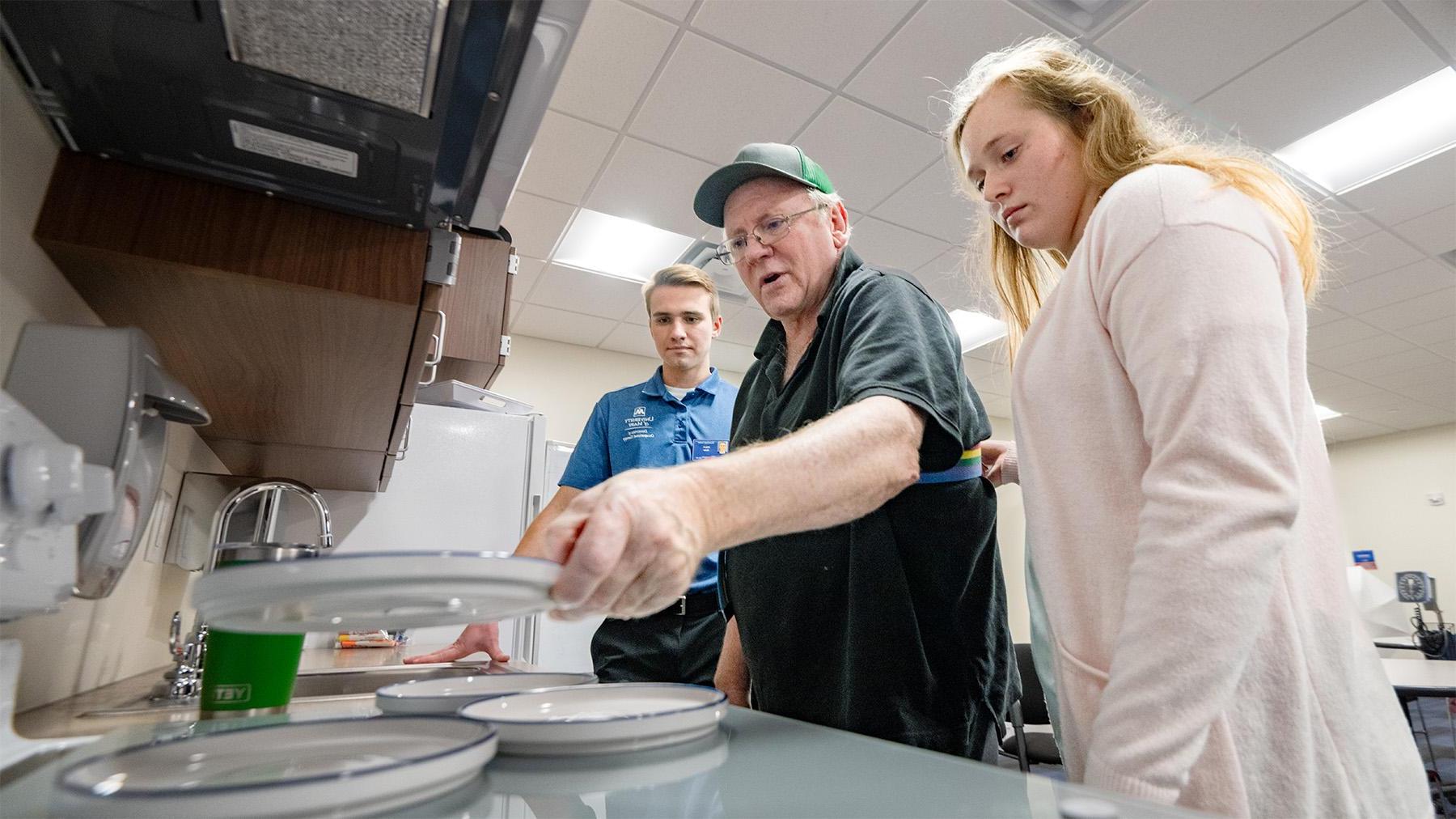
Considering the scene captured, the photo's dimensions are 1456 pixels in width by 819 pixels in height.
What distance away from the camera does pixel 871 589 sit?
3.05 feet

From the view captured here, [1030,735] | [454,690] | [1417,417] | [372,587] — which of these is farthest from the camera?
[1417,417]

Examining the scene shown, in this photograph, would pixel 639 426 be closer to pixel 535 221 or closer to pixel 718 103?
pixel 718 103

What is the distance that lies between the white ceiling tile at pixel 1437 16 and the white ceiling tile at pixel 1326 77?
4 cm

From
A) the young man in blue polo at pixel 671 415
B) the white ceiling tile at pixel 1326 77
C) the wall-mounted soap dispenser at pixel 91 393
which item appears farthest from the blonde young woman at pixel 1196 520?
the white ceiling tile at pixel 1326 77

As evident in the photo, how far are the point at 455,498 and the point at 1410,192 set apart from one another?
14.1 ft

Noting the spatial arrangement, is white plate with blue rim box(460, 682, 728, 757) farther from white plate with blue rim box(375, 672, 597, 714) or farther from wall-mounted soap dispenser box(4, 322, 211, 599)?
wall-mounted soap dispenser box(4, 322, 211, 599)

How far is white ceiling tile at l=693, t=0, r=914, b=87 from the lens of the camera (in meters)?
2.29

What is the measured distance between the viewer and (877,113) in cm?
277

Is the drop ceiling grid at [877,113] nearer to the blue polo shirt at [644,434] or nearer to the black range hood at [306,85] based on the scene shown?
the blue polo shirt at [644,434]

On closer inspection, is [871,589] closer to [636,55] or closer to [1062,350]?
[1062,350]

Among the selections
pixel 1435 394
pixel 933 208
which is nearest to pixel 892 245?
pixel 933 208

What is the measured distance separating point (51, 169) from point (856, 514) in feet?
2.88

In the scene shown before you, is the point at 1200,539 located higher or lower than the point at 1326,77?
lower

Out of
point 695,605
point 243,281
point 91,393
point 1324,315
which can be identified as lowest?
point 695,605
